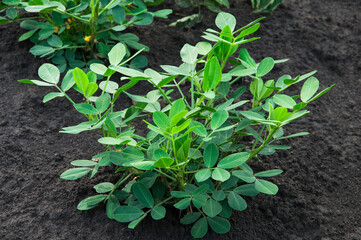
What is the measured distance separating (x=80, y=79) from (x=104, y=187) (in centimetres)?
43

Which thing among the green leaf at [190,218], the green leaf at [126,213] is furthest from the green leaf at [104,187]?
the green leaf at [190,218]

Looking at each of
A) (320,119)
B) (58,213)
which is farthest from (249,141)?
(58,213)

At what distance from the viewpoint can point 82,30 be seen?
2.45 meters

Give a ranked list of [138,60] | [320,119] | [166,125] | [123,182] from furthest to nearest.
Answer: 1. [138,60]
2. [320,119]
3. [123,182]
4. [166,125]

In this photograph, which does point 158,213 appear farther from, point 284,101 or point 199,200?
point 284,101

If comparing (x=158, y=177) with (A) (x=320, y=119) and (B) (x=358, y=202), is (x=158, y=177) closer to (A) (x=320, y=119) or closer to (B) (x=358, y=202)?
(B) (x=358, y=202)

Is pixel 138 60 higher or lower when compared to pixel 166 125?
lower

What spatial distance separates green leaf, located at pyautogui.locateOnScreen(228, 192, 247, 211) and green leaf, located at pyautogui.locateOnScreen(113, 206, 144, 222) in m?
0.31

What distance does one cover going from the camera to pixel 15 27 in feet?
8.43

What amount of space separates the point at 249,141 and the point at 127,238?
0.77 m

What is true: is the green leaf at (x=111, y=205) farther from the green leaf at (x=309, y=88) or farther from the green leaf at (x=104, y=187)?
the green leaf at (x=309, y=88)

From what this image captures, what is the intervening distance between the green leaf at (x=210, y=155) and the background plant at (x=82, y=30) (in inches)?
41.0

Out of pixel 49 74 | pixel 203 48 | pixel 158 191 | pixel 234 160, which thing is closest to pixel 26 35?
pixel 49 74

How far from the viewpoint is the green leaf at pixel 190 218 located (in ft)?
5.16
